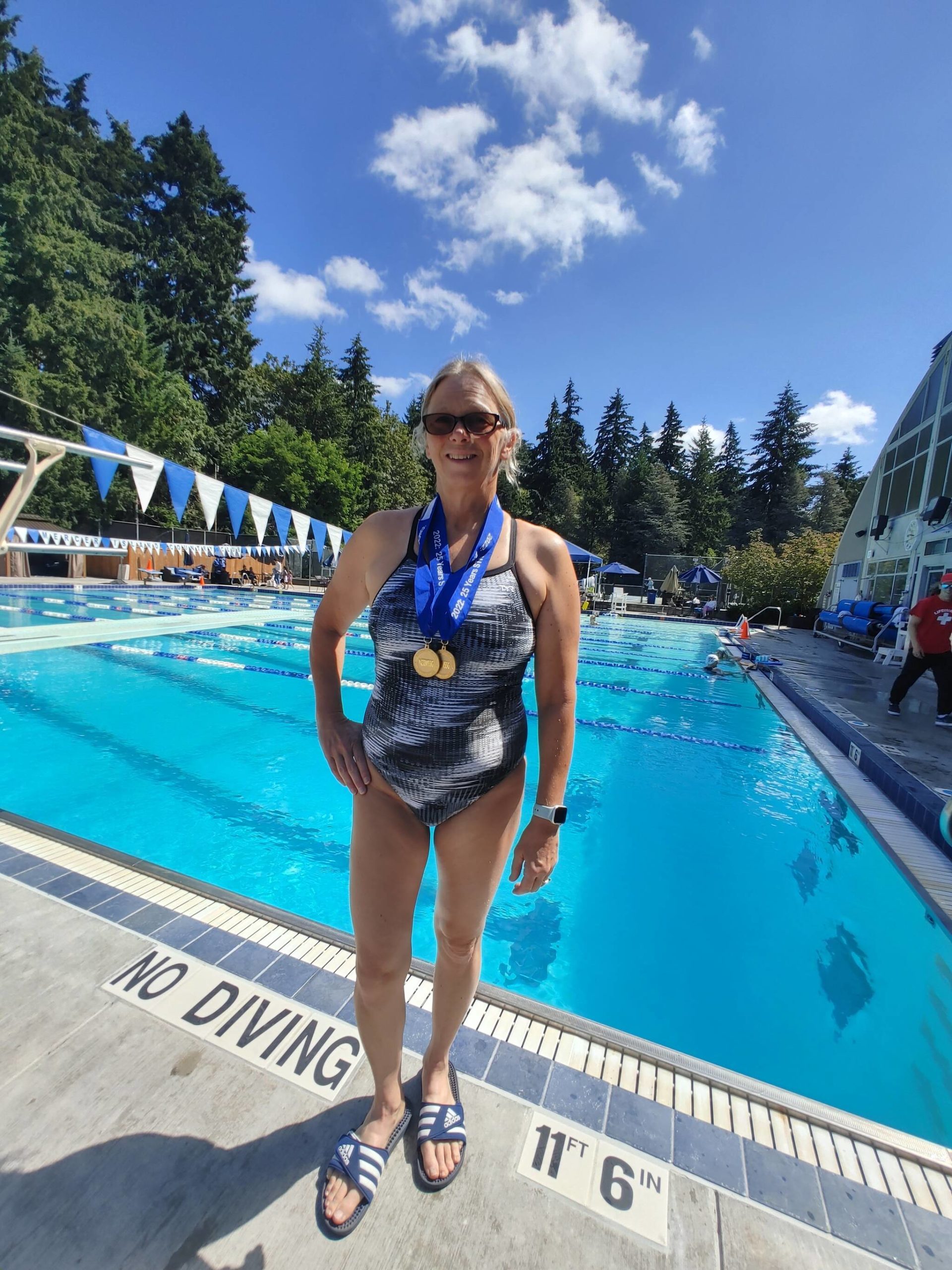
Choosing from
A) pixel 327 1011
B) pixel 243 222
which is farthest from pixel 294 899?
pixel 243 222

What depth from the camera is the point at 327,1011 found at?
5.97 feet

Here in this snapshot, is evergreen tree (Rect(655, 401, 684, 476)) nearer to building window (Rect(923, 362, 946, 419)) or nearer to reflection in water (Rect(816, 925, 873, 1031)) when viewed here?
building window (Rect(923, 362, 946, 419))

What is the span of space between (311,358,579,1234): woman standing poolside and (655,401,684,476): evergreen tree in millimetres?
54268

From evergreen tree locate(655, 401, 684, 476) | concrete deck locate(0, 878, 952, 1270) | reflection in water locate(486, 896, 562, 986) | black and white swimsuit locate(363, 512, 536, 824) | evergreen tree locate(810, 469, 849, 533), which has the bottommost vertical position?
reflection in water locate(486, 896, 562, 986)

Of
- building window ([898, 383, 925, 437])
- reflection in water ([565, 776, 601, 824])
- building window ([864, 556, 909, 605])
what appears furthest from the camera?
building window ([898, 383, 925, 437])

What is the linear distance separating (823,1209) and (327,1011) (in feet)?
4.72

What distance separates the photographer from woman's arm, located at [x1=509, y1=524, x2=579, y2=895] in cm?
127

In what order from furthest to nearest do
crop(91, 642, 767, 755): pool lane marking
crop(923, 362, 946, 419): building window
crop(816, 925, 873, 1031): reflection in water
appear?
crop(923, 362, 946, 419): building window
crop(91, 642, 767, 755): pool lane marking
crop(816, 925, 873, 1031): reflection in water

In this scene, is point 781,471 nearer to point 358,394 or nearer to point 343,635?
point 358,394

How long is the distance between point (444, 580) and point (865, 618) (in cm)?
1557

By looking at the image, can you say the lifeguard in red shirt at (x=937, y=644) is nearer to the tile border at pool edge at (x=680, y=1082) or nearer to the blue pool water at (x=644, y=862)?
the blue pool water at (x=644, y=862)

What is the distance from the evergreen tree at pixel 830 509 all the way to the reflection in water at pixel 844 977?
4432cm

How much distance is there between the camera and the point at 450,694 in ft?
4.01

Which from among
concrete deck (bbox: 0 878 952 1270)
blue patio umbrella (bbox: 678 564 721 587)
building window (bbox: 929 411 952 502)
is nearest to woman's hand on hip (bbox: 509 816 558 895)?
concrete deck (bbox: 0 878 952 1270)
